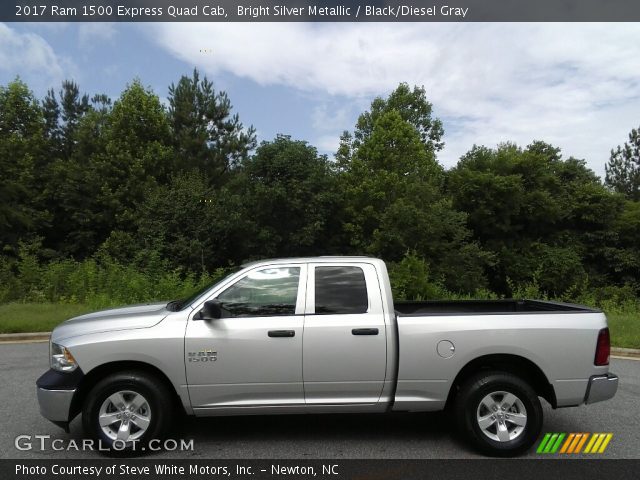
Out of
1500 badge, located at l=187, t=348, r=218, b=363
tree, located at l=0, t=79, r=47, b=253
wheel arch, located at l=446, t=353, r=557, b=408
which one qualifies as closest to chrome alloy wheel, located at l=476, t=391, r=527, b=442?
wheel arch, located at l=446, t=353, r=557, b=408

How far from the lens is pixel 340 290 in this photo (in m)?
4.78

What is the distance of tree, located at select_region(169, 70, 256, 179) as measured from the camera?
37906 mm

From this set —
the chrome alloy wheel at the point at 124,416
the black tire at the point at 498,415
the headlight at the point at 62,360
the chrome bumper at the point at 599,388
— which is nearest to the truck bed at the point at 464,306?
the chrome bumper at the point at 599,388

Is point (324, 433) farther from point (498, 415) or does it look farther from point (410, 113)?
point (410, 113)

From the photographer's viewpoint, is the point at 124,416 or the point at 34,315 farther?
the point at 34,315

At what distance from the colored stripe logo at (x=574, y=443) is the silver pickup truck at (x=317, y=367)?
1.33 feet

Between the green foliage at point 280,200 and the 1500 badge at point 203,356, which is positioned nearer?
the 1500 badge at point 203,356

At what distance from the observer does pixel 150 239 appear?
30.4 meters

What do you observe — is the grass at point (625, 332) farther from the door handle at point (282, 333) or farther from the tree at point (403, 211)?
the tree at point (403, 211)

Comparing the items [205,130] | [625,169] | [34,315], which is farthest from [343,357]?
[625,169]

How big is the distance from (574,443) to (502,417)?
2.95 ft

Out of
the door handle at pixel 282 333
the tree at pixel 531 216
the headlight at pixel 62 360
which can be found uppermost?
the tree at pixel 531 216

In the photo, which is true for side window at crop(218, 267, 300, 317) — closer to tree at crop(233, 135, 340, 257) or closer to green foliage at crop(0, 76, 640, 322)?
green foliage at crop(0, 76, 640, 322)

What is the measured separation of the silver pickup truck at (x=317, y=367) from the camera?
441 centimetres
